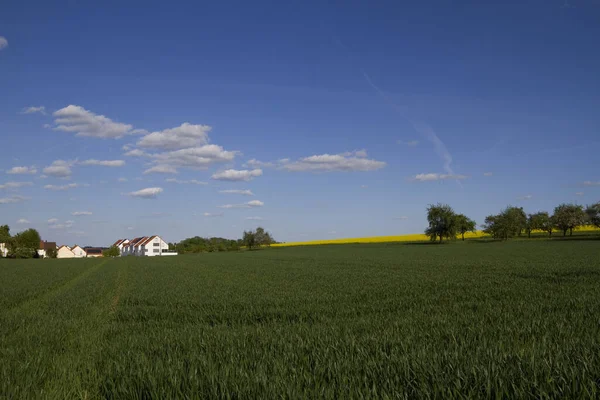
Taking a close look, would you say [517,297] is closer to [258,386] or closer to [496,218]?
[258,386]

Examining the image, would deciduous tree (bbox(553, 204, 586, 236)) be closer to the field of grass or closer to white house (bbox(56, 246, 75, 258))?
the field of grass

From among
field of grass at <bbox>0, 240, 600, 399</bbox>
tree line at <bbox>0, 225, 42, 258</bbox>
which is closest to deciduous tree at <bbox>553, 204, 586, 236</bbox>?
field of grass at <bbox>0, 240, 600, 399</bbox>

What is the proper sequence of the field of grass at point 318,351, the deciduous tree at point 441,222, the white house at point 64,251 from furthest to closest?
the white house at point 64,251 → the deciduous tree at point 441,222 → the field of grass at point 318,351

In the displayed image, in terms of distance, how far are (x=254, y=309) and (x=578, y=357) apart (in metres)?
10.2

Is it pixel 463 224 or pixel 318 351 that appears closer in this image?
pixel 318 351

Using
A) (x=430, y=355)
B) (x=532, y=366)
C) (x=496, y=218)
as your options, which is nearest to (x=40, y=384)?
(x=430, y=355)

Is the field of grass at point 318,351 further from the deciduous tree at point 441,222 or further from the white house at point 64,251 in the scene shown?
the white house at point 64,251

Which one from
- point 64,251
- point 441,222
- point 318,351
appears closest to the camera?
point 318,351

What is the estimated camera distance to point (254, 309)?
47.3ft

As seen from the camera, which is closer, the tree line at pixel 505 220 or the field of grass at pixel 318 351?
the field of grass at pixel 318 351

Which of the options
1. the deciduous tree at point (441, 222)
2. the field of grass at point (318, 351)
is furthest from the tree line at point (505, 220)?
the field of grass at point (318, 351)

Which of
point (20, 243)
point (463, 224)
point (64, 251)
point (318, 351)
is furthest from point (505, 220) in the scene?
point (64, 251)

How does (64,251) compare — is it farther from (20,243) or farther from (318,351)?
(318,351)

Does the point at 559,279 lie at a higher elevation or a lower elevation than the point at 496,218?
lower
